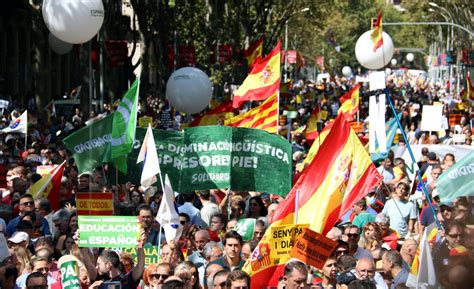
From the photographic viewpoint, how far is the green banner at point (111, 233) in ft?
32.2

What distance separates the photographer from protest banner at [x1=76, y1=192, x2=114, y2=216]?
463 inches

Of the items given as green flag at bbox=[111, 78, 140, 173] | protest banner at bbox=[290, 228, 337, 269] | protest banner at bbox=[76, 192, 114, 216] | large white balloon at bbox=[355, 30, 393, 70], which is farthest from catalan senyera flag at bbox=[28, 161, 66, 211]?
large white balloon at bbox=[355, 30, 393, 70]

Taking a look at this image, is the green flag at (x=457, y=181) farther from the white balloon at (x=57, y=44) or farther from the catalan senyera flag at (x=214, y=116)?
the white balloon at (x=57, y=44)

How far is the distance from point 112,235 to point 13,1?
31.2 metres

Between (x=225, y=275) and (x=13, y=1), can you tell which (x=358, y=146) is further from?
(x=13, y=1)

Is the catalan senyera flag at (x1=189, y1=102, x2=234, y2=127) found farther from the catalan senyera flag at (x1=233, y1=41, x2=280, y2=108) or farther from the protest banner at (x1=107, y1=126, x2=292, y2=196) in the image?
the protest banner at (x1=107, y1=126, x2=292, y2=196)

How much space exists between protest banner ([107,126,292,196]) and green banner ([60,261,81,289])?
3841 mm

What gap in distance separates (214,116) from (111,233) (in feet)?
41.0

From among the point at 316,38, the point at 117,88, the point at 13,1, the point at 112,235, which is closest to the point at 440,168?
the point at 112,235

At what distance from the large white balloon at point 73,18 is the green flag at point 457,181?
5.54 metres

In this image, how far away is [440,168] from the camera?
15555 millimetres

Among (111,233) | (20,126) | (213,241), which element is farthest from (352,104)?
(111,233)

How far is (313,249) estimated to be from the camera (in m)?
9.56

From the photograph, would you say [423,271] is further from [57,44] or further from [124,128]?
[57,44]
